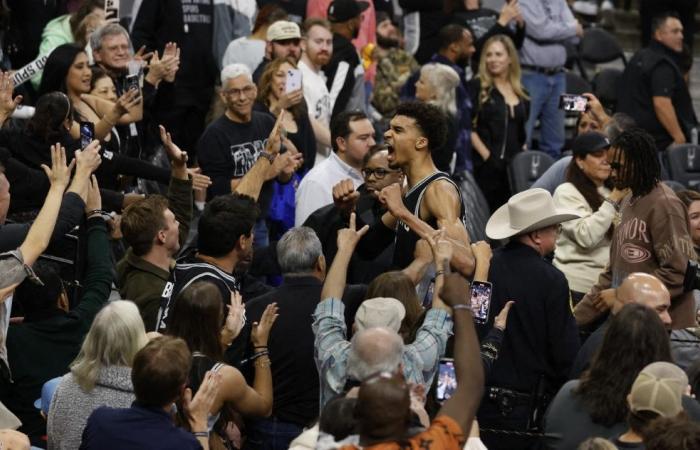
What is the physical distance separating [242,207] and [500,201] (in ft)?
18.0

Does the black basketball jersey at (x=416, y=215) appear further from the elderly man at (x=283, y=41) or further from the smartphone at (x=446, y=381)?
the elderly man at (x=283, y=41)

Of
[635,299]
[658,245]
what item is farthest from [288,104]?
[635,299]

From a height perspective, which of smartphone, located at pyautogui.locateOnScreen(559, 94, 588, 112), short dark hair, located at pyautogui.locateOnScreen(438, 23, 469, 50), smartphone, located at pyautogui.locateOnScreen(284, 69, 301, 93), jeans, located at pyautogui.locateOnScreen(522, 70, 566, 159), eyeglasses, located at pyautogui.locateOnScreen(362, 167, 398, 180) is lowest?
jeans, located at pyautogui.locateOnScreen(522, 70, 566, 159)

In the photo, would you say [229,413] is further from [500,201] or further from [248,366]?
[500,201]

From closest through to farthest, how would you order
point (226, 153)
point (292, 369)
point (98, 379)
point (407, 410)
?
point (407, 410) < point (98, 379) < point (292, 369) < point (226, 153)

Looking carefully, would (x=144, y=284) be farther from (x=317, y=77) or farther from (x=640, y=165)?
(x=317, y=77)

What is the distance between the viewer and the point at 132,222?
7.00m

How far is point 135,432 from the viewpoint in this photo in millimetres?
5121

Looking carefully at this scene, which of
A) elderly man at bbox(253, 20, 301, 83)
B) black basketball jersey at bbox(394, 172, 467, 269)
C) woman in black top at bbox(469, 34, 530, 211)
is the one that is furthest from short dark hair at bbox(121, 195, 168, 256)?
woman in black top at bbox(469, 34, 530, 211)

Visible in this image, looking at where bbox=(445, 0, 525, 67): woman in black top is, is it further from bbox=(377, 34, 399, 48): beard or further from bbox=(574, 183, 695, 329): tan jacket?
bbox=(574, 183, 695, 329): tan jacket

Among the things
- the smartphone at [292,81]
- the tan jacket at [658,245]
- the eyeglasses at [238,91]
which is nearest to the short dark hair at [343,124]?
the eyeglasses at [238,91]

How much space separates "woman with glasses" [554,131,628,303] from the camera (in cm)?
846

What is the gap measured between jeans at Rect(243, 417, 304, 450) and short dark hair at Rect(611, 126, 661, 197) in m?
2.39

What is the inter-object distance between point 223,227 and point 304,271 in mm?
479
